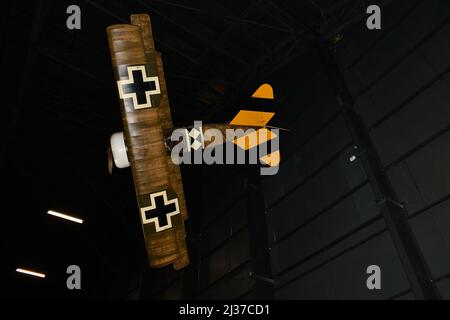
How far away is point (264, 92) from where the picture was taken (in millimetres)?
8523

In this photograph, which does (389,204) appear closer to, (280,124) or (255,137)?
(255,137)

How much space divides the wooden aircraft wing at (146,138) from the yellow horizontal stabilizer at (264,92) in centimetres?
383

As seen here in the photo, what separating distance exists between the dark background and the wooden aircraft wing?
281cm

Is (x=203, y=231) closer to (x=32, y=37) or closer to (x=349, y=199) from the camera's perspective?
(x=349, y=199)

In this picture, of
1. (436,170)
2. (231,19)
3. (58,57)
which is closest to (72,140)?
(58,57)

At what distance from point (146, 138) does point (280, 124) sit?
4577 millimetres

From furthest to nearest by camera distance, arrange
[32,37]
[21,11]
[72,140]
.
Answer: [72,140] < [21,11] < [32,37]

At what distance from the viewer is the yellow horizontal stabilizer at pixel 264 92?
8.39m

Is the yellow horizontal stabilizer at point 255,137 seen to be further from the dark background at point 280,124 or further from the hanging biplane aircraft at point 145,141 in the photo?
the hanging biplane aircraft at point 145,141

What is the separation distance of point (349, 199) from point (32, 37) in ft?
24.7

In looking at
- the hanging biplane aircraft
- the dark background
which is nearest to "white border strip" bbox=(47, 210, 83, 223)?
the dark background

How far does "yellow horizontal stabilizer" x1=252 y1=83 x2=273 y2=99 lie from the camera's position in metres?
8.39

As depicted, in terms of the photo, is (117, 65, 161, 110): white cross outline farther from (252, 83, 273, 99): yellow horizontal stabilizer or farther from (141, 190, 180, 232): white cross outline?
(252, 83, 273, 99): yellow horizontal stabilizer

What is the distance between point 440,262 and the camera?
185 inches
